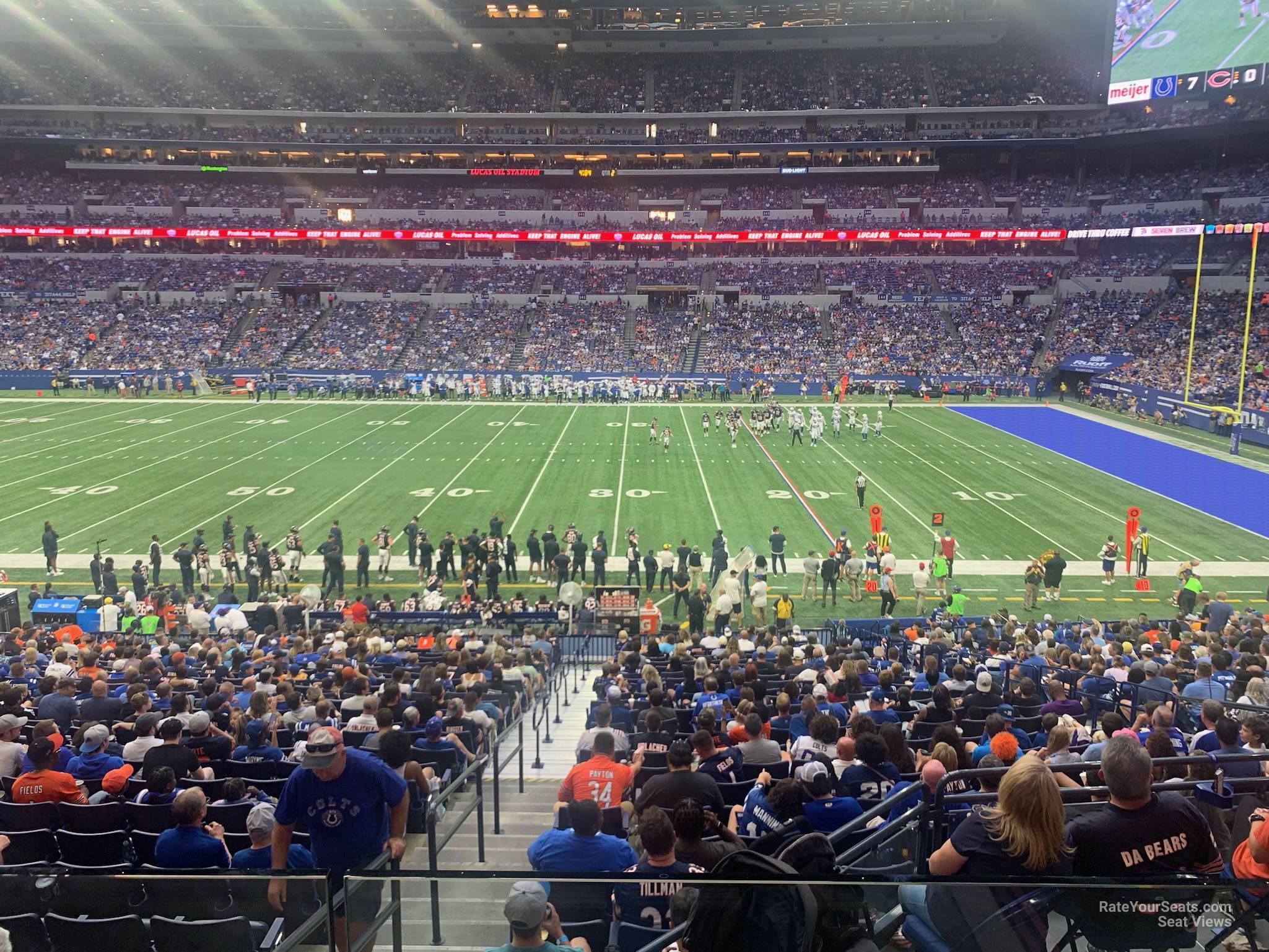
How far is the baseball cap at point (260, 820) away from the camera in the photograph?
210 inches

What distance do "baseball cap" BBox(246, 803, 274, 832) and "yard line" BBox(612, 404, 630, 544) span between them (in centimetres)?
2046

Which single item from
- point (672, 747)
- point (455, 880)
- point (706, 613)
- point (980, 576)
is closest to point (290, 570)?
point (706, 613)

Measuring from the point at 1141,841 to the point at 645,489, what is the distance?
27.6 metres

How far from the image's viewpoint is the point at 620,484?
3219 centimetres

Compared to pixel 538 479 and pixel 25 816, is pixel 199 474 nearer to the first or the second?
pixel 538 479

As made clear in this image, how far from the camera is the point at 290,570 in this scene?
23.0 metres

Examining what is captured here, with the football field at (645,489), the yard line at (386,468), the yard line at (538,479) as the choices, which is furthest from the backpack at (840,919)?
the yard line at (386,468)

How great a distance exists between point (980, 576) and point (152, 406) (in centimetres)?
4316

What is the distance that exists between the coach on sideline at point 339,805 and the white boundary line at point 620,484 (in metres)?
20.7

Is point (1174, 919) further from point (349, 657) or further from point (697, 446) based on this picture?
point (697, 446)

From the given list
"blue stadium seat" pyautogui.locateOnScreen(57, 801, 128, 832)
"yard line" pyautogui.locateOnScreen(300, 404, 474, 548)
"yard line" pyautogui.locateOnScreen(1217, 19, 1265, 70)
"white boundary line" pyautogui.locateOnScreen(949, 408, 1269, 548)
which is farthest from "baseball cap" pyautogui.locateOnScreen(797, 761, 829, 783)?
"yard line" pyautogui.locateOnScreen(1217, 19, 1265, 70)

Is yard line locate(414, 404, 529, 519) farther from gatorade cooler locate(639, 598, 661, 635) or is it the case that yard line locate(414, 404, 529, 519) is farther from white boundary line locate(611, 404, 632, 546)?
gatorade cooler locate(639, 598, 661, 635)

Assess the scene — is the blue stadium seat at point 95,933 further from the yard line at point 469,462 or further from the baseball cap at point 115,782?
the yard line at point 469,462

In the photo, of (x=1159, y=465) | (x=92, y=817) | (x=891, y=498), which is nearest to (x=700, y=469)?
(x=891, y=498)
